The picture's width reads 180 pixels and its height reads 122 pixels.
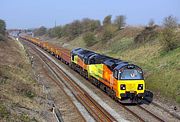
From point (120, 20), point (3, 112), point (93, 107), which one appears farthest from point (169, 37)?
point (120, 20)

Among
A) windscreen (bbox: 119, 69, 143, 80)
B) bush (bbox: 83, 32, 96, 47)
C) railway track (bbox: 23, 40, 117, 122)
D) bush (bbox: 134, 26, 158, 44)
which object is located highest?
bush (bbox: 134, 26, 158, 44)

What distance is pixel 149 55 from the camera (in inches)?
1929

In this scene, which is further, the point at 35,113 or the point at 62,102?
Result: the point at 62,102

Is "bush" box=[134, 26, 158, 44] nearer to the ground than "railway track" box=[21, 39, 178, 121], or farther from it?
farther from it

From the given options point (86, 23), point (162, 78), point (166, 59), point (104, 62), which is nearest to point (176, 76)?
point (162, 78)

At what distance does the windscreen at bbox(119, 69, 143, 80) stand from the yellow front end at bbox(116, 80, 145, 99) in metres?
0.26

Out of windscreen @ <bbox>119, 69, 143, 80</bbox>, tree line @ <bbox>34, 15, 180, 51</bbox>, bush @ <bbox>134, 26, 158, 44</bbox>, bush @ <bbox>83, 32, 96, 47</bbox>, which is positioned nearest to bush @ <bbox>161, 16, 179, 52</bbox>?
tree line @ <bbox>34, 15, 180, 51</bbox>

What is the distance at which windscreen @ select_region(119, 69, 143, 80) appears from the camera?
2656 centimetres

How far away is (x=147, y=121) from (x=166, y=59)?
2013 centimetres

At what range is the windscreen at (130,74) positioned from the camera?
2656 cm

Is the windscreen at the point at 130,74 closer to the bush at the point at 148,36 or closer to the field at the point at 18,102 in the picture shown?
the field at the point at 18,102

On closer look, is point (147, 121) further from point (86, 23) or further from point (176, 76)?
point (86, 23)

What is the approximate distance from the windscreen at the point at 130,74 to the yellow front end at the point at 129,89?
0.26 metres

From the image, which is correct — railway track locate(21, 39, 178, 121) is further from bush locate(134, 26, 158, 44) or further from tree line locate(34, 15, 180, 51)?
bush locate(134, 26, 158, 44)
